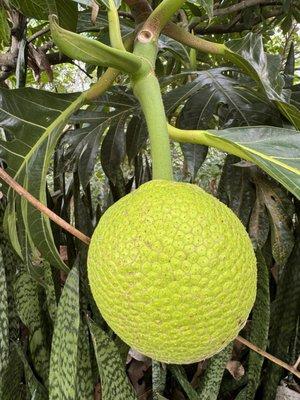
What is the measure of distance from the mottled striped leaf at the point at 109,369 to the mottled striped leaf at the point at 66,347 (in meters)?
0.03

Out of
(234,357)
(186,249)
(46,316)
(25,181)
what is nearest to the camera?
(186,249)

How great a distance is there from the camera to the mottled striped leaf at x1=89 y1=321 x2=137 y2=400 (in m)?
0.65

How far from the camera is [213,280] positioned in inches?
16.5

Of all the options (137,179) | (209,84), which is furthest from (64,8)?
(137,179)

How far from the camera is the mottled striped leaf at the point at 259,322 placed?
30.4 inches

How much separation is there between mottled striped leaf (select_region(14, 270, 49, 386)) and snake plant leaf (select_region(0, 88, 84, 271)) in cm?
12

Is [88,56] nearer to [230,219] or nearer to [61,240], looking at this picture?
[230,219]

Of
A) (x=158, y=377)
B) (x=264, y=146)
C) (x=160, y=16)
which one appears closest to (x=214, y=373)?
(x=158, y=377)

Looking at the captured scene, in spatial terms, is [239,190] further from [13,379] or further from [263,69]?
[13,379]

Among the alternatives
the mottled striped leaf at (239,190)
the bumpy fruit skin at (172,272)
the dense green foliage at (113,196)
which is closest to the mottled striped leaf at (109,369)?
the dense green foliage at (113,196)

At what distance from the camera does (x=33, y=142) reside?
2.09ft

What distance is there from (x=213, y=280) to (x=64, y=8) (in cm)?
51

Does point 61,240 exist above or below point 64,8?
below

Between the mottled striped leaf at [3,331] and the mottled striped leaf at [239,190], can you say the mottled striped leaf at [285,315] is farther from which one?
the mottled striped leaf at [3,331]
